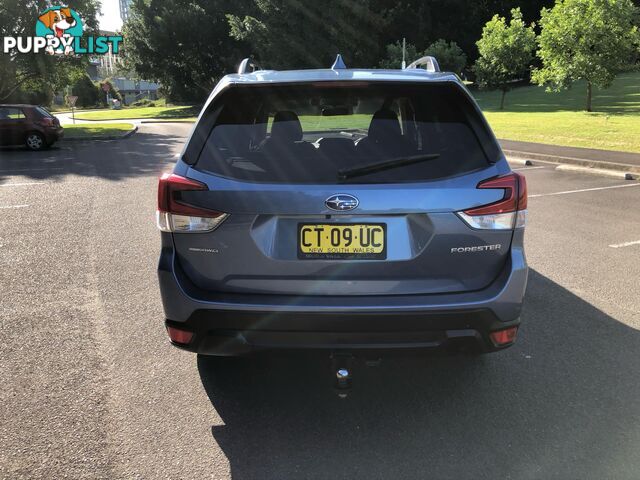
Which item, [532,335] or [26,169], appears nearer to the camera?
[532,335]

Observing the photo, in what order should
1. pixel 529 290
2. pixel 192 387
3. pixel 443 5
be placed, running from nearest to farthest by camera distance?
pixel 192 387 < pixel 529 290 < pixel 443 5

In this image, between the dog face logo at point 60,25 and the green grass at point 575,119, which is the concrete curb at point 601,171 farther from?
the dog face logo at point 60,25

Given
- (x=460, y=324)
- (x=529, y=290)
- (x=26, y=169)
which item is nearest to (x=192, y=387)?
(x=460, y=324)

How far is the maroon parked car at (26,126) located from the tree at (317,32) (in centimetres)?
2808

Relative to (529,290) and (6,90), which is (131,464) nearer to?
(529,290)

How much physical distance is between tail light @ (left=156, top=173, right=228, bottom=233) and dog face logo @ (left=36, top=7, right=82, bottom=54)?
91.0 ft

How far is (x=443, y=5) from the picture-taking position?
173 ft

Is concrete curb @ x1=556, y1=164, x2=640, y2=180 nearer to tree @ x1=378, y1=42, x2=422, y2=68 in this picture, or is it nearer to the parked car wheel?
the parked car wheel

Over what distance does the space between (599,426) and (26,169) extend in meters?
14.5

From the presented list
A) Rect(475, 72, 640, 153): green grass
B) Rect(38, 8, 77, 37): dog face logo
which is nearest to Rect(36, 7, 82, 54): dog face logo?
Rect(38, 8, 77, 37): dog face logo

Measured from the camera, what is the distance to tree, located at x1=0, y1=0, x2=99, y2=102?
25188mm

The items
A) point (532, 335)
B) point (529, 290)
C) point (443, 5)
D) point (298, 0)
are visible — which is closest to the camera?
point (532, 335)

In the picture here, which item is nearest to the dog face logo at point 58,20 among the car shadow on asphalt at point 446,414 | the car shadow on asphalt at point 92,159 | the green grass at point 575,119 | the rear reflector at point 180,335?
the car shadow on asphalt at point 92,159

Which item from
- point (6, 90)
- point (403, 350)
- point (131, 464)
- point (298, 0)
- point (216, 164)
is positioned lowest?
point (131, 464)
